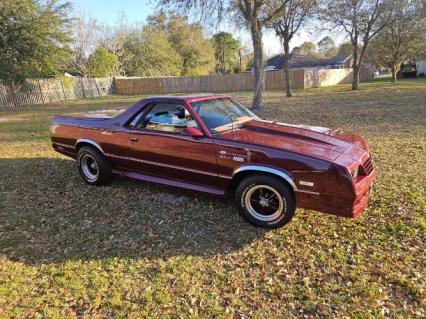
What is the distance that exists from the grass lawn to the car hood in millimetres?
971

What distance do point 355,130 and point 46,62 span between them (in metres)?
17.8

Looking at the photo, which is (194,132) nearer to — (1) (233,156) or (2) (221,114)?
(1) (233,156)

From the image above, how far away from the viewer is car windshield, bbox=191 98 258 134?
4.26 metres

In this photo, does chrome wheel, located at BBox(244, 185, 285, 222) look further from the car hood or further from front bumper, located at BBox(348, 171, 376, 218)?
front bumper, located at BBox(348, 171, 376, 218)

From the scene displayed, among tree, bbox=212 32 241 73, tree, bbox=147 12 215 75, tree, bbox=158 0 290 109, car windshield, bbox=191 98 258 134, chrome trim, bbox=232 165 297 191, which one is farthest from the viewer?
tree, bbox=212 32 241 73

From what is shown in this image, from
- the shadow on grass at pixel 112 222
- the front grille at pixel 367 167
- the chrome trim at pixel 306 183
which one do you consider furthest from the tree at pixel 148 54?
the chrome trim at pixel 306 183

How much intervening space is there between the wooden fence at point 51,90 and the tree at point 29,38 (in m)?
2.98

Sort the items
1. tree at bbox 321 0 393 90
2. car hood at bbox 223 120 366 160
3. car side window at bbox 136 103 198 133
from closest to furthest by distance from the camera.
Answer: car hood at bbox 223 120 366 160 → car side window at bbox 136 103 198 133 → tree at bbox 321 0 393 90

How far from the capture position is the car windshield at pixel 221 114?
168 inches

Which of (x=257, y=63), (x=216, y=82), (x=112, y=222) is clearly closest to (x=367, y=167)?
(x=112, y=222)

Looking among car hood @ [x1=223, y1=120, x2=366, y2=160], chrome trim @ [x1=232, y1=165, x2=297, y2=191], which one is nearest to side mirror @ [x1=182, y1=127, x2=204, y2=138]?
car hood @ [x1=223, y1=120, x2=366, y2=160]

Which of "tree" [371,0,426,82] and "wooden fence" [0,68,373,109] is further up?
"tree" [371,0,426,82]

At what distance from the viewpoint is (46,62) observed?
19000 mm

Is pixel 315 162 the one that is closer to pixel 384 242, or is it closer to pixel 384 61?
pixel 384 242
